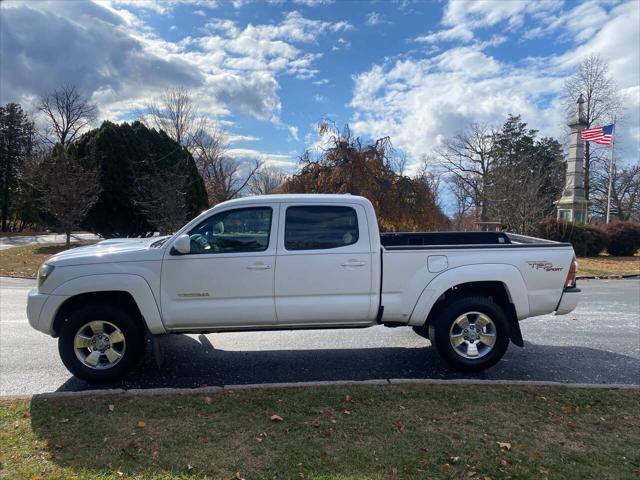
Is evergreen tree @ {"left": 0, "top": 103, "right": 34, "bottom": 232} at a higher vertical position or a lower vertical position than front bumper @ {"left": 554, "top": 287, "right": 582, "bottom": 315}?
higher

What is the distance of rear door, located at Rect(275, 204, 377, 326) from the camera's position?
4633 mm

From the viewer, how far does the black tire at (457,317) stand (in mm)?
4781

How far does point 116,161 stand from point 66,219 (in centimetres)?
519

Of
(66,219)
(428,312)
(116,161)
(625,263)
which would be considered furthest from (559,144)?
(428,312)

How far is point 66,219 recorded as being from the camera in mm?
20516

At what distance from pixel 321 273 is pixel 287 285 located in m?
0.37

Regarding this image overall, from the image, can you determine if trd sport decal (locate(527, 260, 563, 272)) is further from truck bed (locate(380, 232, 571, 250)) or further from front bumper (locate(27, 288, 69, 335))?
front bumper (locate(27, 288, 69, 335))

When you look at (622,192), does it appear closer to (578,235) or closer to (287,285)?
(578,235)

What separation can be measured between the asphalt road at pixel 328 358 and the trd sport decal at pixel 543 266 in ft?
3.90

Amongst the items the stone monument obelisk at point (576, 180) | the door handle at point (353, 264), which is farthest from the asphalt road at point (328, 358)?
the stone monument obelisk at point (576, 180)

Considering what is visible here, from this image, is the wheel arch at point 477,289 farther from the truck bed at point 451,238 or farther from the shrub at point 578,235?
the shrub at point 578,235

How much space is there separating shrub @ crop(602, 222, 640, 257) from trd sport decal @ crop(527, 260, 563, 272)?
897 inches

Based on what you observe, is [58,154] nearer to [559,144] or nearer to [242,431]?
[242,431]

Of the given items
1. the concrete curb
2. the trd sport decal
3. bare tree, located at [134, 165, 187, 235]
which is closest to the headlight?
the concrete curb
